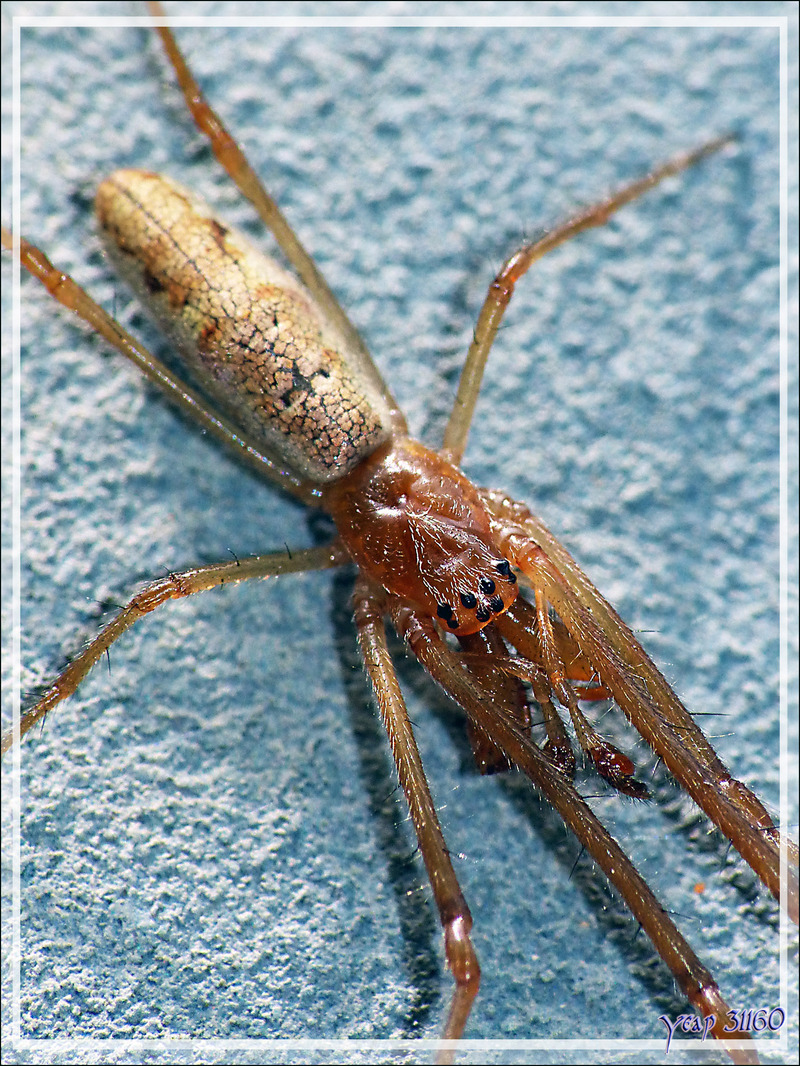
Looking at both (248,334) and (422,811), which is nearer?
(422,811)

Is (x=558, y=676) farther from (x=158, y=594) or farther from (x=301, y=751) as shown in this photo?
(x=158, y=594)

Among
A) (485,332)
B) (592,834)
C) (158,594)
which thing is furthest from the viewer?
(485,332)

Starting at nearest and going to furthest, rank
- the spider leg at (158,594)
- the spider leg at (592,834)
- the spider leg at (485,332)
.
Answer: the spider leg at (592,834) → the spider leg at (158,594) → the spider leg at (485,332)

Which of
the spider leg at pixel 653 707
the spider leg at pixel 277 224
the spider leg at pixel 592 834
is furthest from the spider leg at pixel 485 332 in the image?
the spider leg at pixel 592 834

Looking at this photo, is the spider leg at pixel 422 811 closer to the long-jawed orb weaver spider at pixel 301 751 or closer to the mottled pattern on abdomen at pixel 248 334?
the long-jawed orb weaver spider at pixel 301 751

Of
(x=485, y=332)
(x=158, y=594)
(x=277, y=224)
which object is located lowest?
(x=158, y=594)

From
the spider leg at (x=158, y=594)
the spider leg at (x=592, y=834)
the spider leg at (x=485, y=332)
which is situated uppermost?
the spider leg at (x=485, y=332)

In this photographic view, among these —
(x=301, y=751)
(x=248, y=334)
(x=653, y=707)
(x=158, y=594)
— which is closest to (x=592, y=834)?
(x=653, y=707)

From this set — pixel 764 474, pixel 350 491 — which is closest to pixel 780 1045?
pixel 764 474
